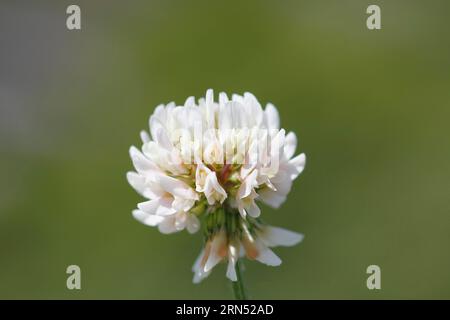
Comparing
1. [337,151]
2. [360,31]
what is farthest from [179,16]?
[337,151]

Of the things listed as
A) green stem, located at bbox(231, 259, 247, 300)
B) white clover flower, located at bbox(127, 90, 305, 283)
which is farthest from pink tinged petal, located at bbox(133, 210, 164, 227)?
green stem, located at bbox(231, 259, 247, 300)

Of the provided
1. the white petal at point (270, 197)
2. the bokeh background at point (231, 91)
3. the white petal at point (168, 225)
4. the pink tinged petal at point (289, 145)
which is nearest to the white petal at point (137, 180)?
the white petal at point (168, 225)

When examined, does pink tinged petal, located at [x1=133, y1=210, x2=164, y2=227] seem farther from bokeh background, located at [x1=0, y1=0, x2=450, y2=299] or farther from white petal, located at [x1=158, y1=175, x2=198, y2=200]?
bokeh background, located at [x1=0, y1=0, x2=450, y2=299]

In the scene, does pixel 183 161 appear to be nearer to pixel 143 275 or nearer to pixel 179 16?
pixel 143 275

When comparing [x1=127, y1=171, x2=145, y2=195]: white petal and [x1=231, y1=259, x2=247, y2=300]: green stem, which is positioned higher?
[x1=127, y1=171, x2=145, y2=195]: white petal

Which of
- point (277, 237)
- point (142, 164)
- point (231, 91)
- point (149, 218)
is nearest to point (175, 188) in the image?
point (142, 164)
